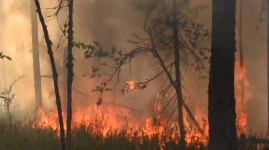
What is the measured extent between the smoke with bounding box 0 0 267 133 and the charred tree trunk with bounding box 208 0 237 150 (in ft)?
8.55

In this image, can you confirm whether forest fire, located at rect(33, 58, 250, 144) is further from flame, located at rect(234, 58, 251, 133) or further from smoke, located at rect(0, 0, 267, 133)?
smoke, located at rect(0, 0, 267, 133)

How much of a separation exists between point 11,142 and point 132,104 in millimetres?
9145

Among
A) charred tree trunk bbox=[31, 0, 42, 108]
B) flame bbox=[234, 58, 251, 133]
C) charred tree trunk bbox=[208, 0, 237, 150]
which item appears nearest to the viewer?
charred tree trunk bbox=[208, 0, 237, 150]

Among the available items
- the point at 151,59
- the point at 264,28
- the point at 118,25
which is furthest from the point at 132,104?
the point at 264,28

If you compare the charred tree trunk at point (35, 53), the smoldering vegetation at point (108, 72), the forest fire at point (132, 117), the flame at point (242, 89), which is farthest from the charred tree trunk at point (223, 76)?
the charred tree trunk at point (35, 53)

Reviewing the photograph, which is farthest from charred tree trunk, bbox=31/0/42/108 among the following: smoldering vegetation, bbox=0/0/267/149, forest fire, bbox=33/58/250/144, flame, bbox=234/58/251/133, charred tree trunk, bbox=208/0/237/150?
charred tree trunk, bbox=208/0/237/150

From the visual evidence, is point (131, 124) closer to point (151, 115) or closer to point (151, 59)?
point (151, 115)

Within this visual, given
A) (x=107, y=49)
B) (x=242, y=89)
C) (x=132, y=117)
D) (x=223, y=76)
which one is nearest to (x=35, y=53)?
(x=107, y=49)

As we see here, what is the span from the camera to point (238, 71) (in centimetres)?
1216

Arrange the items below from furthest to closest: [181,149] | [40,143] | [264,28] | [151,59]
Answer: [151,59], [264,28], [40,143], [181,149]

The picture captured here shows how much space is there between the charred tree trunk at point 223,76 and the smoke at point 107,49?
2607mm

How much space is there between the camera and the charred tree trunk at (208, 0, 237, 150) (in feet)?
19.2

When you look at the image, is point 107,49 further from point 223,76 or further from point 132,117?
point 223,76

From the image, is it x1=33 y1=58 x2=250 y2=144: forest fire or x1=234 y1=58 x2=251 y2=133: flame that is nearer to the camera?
x1=33 y1=58 x2=250 y2=144: forest fire
